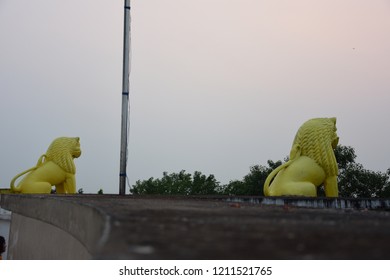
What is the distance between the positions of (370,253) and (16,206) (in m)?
5.06

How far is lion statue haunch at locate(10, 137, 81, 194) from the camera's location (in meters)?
11.3

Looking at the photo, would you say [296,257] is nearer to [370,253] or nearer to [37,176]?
[370,253]

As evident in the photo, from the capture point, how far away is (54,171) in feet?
37.8

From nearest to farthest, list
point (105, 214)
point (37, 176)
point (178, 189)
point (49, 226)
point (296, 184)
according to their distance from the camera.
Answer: point (105, 214) → point (49, 226) → point (296, 184) → point (37, 176) → point (178, 189)

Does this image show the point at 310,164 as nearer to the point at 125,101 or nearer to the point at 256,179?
the point at 125,101

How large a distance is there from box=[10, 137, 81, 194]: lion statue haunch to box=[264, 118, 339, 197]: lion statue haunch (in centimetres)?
A: 439

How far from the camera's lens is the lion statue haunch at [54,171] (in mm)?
11305

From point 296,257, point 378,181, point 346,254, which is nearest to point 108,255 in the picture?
point 296,257

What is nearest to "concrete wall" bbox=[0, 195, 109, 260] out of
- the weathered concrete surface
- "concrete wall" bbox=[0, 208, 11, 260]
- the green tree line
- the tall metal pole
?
the weathered concrete surface

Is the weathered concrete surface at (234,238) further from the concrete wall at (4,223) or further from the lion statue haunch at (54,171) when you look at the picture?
the concrete wall at (4,223)

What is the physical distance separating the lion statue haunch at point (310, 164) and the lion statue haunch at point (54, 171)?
4389mm

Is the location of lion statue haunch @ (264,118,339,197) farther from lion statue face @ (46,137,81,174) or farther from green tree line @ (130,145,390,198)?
green tree line @ (130,145,390,198)

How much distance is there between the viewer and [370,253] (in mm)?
1398

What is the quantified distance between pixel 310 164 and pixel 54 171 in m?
5.14
